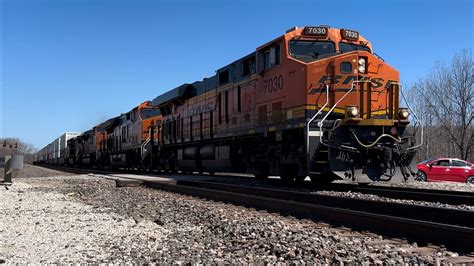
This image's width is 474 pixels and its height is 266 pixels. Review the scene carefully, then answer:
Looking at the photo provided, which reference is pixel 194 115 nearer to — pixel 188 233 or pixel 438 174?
pixel 438 174

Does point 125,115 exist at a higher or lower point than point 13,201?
higher

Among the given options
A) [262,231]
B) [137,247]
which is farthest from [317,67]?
[137,247]

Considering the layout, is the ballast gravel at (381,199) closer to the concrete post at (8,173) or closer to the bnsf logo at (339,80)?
the bnsf logo at (339,80)

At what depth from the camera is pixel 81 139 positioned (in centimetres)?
4853

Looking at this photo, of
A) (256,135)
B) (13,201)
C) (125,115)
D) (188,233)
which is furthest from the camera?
(125,115)

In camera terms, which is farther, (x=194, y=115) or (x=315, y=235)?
(x=194, y=115)

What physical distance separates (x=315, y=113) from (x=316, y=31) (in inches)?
99.8

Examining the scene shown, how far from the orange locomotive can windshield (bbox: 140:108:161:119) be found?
1380 cm

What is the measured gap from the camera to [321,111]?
11.5 m

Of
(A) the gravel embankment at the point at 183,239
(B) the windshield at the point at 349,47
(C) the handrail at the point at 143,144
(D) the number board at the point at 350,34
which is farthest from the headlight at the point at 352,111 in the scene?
(C) the handrail at the point at 143,144

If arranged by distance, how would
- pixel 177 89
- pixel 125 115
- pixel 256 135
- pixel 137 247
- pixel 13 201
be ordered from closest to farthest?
pixel 137 247 < pixel 13 201 < pixel 256 135 < pixel 177 89 < pixel 125 115

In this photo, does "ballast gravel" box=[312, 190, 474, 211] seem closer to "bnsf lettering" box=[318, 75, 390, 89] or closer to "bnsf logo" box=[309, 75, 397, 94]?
"bnsf logo" box=[309, 75, 397, 94]

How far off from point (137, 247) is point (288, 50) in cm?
834

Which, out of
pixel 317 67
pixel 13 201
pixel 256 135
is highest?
pixel 317 67
